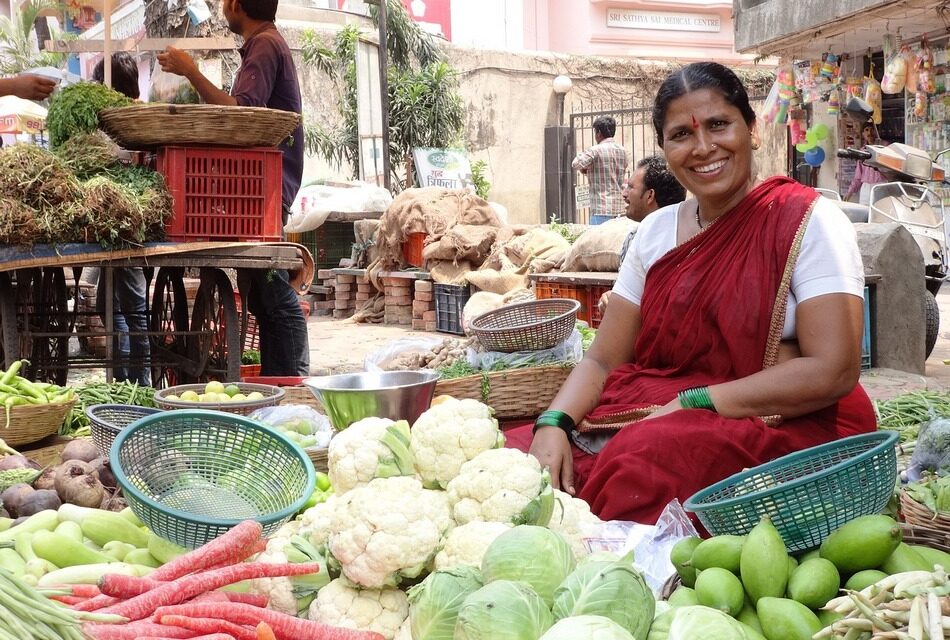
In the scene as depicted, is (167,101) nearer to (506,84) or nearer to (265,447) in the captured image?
(265,447)

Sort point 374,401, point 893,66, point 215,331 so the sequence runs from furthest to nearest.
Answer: point 893,66 → point 215,331 → point 374,401

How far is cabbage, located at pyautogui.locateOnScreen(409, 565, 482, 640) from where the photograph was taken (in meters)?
1.66

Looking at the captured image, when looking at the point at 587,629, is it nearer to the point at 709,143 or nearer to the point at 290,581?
the point at 290,581

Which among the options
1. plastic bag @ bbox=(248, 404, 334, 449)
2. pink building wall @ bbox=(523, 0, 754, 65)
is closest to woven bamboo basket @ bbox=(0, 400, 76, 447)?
plastic bag @ bbox=(248, 404, 334, 449)

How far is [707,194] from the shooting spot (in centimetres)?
291

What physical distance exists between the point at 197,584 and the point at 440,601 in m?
0.47

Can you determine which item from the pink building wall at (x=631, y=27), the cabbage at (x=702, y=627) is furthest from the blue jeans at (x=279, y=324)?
the pink building wall at (x=631, y=27)

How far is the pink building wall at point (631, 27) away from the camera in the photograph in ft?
66.0

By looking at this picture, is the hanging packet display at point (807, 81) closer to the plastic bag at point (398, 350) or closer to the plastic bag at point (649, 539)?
the plastic bag at point (398, 350)

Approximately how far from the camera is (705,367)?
9.37 feet

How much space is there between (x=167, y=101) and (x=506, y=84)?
11716mm

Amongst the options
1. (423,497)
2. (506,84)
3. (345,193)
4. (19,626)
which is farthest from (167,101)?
(506,84)

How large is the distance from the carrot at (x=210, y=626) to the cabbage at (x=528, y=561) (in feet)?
1.46

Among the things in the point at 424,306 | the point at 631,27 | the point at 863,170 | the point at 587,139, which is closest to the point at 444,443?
the point at 424,306
